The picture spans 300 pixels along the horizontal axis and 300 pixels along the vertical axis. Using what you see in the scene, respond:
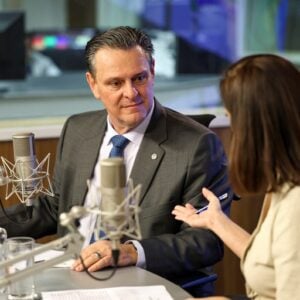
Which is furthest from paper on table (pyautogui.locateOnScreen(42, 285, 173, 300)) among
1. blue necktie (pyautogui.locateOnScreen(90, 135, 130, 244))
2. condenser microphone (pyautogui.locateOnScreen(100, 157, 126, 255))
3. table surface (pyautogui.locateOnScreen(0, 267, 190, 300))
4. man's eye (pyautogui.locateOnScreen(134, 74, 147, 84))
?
man's eye (pyautogui.locateOnScreen(134, 74, 147, 84))

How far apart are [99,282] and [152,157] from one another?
597mm

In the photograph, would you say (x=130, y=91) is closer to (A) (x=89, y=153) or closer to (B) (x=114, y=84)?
(B) (x=114, y=84)

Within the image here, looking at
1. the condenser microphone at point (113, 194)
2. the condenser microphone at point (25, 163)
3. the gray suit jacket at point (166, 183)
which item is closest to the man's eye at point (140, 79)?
the gray suit jacket at point (166, 183)

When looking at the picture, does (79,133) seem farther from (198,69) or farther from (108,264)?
(198,69)

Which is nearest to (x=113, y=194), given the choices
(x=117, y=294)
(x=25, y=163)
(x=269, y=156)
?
(x=269, y=156)

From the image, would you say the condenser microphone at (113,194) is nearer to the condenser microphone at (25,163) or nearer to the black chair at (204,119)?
the condenser microphone at (25,163)

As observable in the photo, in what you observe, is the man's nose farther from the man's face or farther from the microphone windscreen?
the microphone windscreen

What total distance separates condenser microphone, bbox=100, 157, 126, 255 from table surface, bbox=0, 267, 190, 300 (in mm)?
536

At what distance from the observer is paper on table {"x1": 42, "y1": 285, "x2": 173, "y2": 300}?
1843 millimetres

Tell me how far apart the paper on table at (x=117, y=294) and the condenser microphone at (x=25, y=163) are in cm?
38

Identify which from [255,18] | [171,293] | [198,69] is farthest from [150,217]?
[255,18]

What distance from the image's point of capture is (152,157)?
2426 mm

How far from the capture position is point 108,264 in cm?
207

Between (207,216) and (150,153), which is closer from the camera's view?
(207,216)
